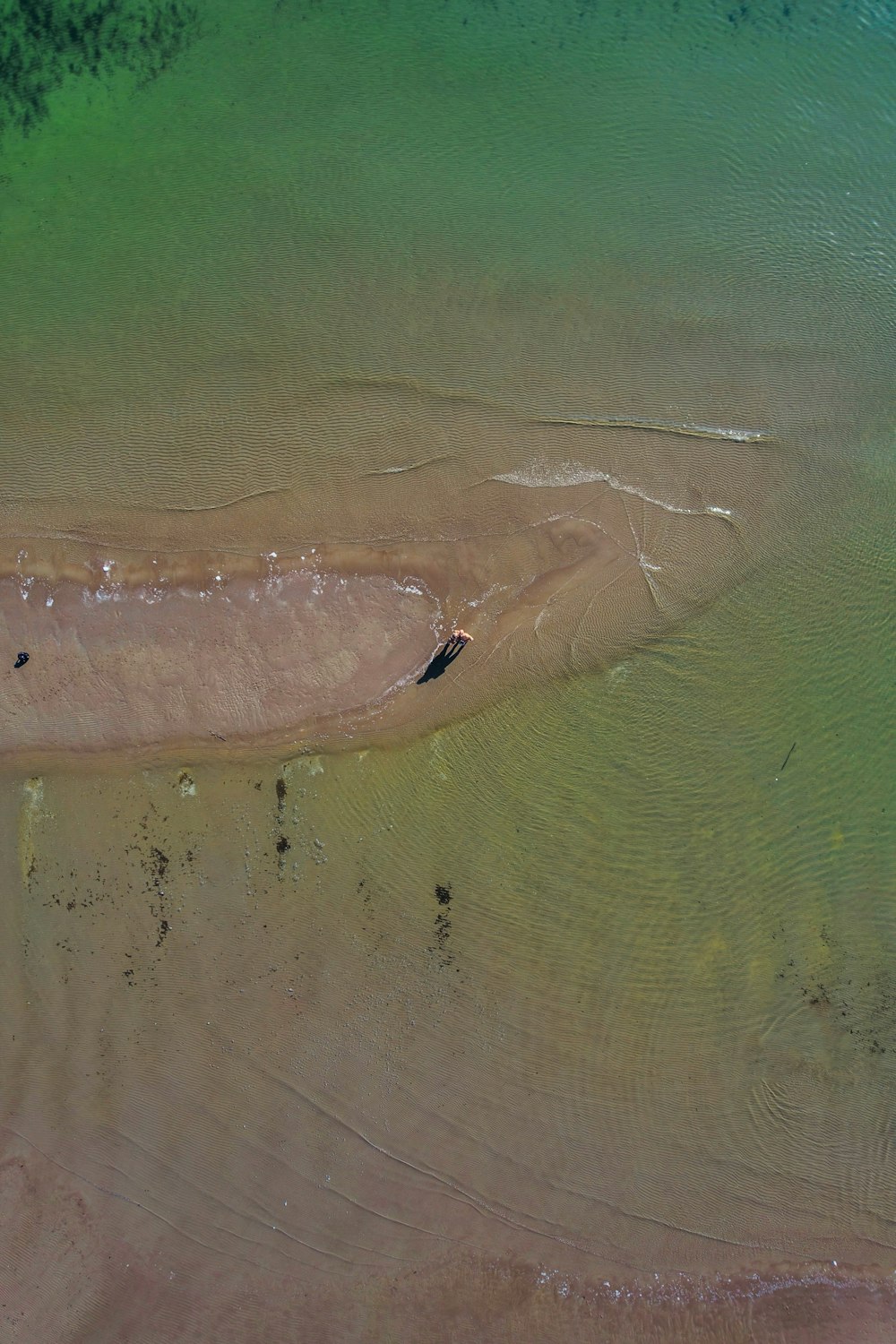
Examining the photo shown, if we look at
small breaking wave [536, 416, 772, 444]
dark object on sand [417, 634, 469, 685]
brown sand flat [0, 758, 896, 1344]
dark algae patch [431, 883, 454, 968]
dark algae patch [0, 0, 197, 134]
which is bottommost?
brown sand flat [0, 758, 896, 1344]

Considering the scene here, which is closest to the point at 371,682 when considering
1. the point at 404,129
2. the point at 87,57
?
the point at 404,129

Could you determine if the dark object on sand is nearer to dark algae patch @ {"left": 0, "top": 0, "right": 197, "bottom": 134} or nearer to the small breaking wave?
the small breaking wave

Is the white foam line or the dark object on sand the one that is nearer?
the dark object on sand

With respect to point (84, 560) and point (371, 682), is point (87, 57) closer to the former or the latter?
point (84, 560)

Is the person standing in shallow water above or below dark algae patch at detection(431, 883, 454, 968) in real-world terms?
above

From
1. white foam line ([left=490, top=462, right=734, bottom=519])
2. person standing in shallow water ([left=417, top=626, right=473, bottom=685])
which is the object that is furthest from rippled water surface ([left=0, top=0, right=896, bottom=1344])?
person standing in shallow water ([left=417, top=626, right=473, bottom=685])
